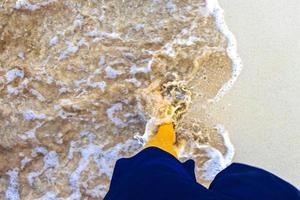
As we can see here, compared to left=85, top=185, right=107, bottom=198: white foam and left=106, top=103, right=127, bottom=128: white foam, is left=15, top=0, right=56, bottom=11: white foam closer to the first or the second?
left=106, top=103, right=127, bottom=128: white foam

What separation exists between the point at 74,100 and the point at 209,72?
541 millimetres

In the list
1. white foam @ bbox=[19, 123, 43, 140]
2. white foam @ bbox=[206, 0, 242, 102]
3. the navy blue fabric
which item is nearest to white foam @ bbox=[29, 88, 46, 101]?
white foam @ bbox=[19, 123, 43, 140]

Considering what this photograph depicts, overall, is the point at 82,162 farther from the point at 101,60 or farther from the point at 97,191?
the point at 101,60

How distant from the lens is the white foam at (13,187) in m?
1.88

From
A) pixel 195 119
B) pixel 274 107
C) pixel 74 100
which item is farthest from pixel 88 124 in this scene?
pixel 274 107

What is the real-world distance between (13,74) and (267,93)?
3.26 feet

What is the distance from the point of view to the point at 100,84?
186 centimetres

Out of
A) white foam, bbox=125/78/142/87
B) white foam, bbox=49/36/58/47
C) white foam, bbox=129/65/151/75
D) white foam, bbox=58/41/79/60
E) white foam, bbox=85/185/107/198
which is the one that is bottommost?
white foam, bbox=85/185/107/198

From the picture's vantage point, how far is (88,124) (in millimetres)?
1877

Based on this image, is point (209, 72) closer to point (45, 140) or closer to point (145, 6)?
point (145, 6)

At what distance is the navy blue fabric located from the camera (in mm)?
1260

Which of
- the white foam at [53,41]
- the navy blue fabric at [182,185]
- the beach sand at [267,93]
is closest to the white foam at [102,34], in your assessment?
the white foam at [53,41]

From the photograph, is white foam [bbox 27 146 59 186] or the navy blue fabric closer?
the navy blue fabric

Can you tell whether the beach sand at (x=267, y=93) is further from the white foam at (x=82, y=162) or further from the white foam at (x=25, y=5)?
the white foam at (x=25, y=5)
